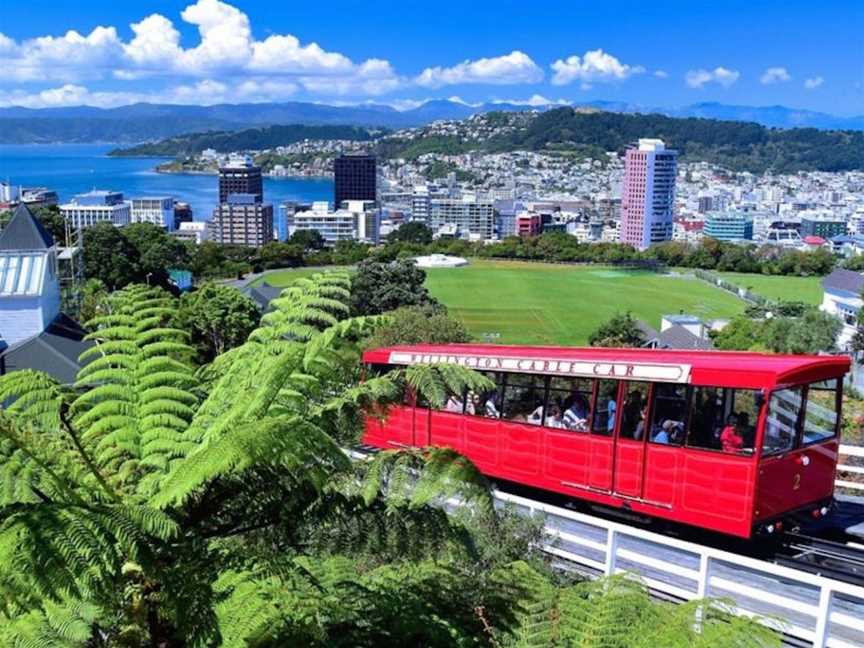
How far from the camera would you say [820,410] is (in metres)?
9.09

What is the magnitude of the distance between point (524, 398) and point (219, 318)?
2628 centimetres

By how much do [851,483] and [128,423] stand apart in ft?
29.8

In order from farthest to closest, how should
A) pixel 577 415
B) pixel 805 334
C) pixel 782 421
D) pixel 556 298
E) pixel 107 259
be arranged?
pixel 556 298 < pixel 107 259 < pixel 805 334 < pixel 577 415 < pixel 782 421

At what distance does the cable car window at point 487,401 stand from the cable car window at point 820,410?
3324mm

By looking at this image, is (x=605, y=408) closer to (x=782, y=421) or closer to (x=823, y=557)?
(x=782, y=421)

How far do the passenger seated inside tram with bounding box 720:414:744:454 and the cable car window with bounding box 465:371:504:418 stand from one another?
270 centimetres

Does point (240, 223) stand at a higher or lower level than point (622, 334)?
lower

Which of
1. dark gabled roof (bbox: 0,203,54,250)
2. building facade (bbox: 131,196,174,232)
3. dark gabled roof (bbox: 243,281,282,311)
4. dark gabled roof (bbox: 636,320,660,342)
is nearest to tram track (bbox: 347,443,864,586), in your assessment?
dark gabled roof (bbox: 0,203,54,250)

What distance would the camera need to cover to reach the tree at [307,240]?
110 metres

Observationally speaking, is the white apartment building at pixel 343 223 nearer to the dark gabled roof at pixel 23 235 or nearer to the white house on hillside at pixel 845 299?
the white house on hillside at pixel 845 299

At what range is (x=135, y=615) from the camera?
4.23m

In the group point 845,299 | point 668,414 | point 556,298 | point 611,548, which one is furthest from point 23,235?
point 556,298

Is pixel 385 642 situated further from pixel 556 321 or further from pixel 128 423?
pixel 556 321

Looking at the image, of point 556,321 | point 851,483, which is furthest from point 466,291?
point 851,483
